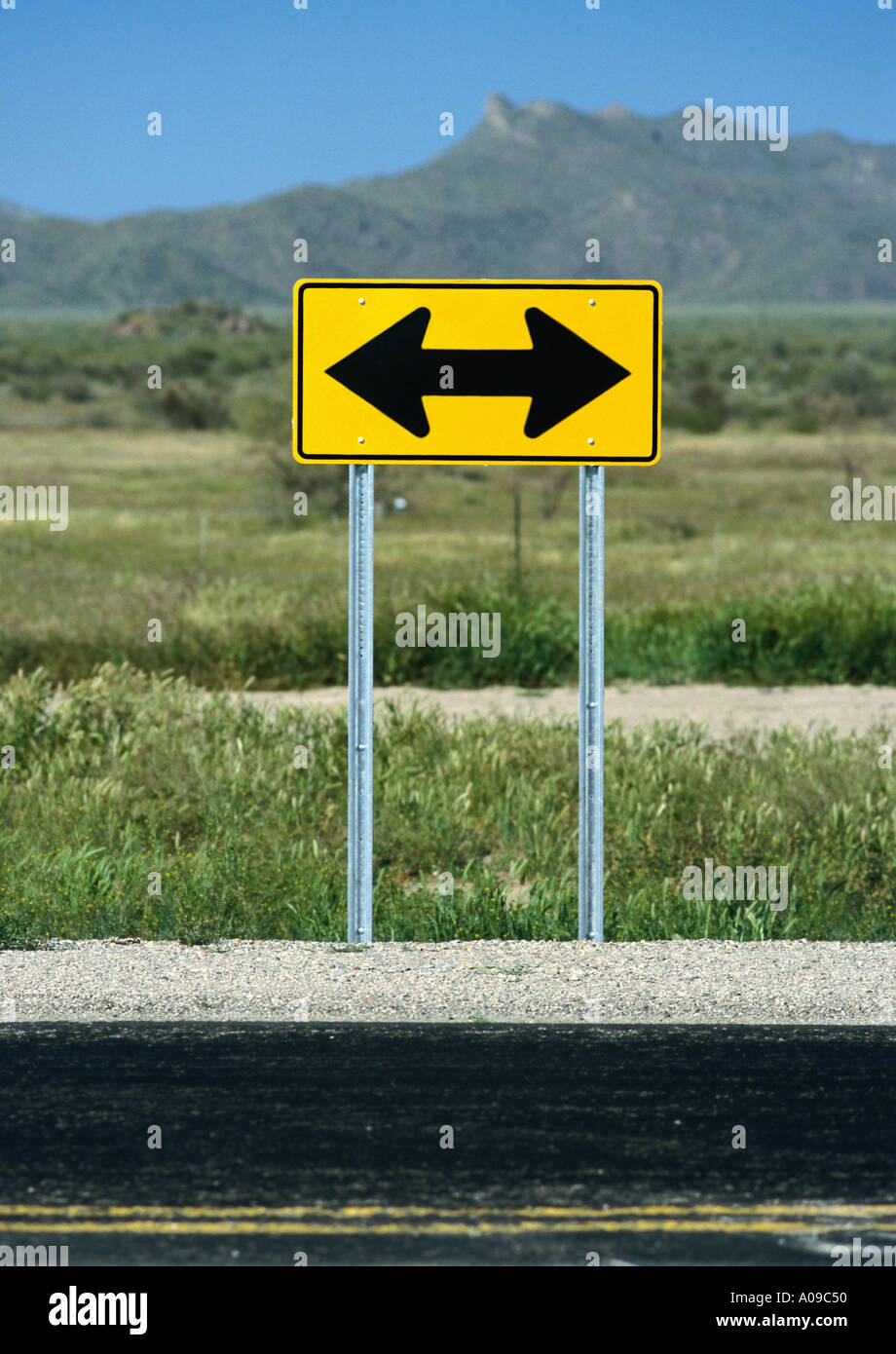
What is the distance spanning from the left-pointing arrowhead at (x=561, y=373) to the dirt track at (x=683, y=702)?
8.71 m

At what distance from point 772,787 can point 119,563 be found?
21.9m

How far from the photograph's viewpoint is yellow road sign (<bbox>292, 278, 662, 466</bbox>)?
8.86m

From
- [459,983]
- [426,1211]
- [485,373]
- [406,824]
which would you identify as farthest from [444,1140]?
[406,824]

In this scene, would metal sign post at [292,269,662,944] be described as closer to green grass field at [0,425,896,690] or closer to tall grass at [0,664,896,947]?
tall grass at [0,664,896,947]

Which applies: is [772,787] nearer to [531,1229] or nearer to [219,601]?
[531,1229]

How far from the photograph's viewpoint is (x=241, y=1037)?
23.5ft

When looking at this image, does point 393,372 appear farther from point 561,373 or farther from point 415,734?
point 415,734

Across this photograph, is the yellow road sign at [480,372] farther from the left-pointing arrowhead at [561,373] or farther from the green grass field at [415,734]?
the green grass field at [415,734]

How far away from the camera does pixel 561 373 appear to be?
8.88 meters

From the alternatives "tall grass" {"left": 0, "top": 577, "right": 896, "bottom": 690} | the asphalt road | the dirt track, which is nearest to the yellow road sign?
the asphalt road

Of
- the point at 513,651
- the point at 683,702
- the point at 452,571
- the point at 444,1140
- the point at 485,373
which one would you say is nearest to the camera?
the point at 444,1140

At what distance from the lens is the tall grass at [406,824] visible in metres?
9.58

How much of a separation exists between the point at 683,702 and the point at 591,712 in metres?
10.4

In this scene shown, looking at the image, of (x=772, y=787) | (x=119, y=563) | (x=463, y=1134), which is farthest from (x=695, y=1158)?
(x=119, y=563)
